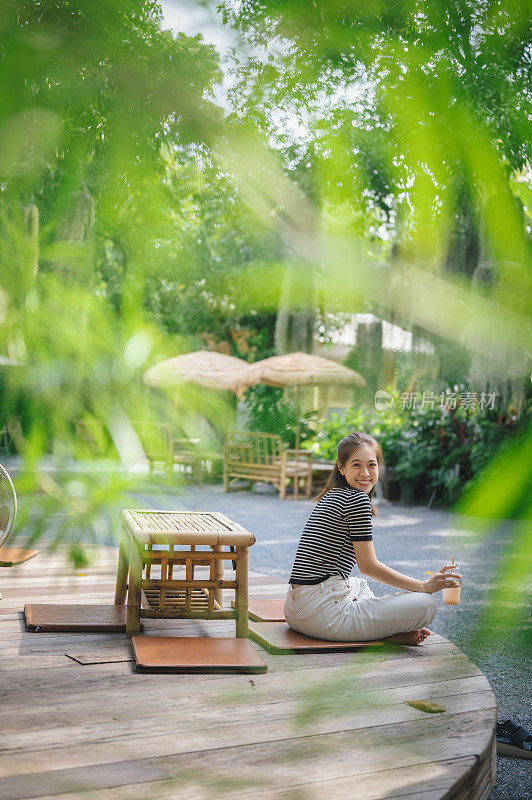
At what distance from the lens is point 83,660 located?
224cm

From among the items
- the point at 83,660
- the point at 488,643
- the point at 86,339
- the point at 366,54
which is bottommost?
the point at 83,660

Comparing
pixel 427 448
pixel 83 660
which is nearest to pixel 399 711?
pixel 83 660

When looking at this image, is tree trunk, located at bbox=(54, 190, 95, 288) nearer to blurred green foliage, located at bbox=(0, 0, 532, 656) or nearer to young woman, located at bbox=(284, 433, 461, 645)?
blurred green foliage, located at bbox=(0, 0, 532, 656)

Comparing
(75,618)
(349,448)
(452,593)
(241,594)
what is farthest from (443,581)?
(75,618)

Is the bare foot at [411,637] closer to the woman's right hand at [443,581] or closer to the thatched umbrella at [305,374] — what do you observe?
the woman's right hand at [443,581]

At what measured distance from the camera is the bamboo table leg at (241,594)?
2.56m

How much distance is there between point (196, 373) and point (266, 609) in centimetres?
262

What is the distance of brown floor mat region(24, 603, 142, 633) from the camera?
2.56m

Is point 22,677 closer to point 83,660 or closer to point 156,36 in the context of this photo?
point 83,660

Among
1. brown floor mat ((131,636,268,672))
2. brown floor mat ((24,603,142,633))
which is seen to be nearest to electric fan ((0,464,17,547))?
brown floor mat ((131,636,268,672))

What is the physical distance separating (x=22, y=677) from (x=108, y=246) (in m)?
1.88

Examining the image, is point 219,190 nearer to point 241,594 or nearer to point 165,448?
point 165,448

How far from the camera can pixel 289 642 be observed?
8.12 ft

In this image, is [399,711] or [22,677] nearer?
[399,711]
